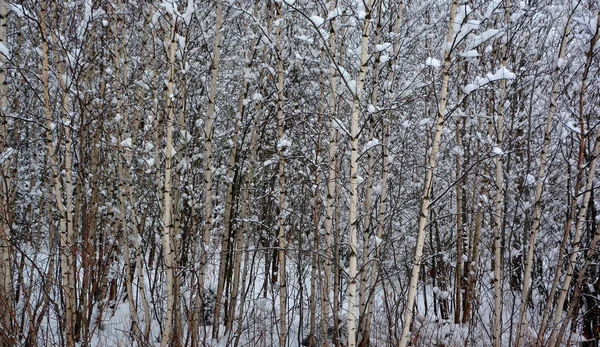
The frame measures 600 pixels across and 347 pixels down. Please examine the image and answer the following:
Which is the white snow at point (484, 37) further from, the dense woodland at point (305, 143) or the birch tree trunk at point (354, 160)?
the birch tree trunk at point (354, 160)

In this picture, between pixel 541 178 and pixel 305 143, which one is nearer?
pixel 541 178

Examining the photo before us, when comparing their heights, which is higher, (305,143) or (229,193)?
(305,143)

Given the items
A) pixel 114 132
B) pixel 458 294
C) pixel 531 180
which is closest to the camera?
pixel 531 180

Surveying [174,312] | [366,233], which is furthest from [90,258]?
[366,233]

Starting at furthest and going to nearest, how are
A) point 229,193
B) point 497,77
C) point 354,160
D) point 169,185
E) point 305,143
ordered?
1. point 305,143
2. point 229,193
3. point 169,185
4. point 354,160
5. point 497,77

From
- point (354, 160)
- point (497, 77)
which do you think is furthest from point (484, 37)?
point (354, 160)

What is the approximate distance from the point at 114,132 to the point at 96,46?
71.8 inches

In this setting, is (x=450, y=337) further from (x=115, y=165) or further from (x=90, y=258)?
(x=115, y=165)

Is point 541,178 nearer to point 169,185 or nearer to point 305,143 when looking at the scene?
point 305,143

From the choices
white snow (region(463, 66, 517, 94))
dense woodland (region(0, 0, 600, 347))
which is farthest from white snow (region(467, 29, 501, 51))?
white snow (region(463, 66, 517, 94))

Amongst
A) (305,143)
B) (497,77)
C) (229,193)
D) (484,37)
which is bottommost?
(229,193)

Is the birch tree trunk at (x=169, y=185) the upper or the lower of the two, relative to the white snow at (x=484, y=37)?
lower

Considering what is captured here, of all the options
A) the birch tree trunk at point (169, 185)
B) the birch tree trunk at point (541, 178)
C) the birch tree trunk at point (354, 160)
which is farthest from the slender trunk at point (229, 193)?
the birch tree trunk at point (541, 178)

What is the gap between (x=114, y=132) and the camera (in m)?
6.74
